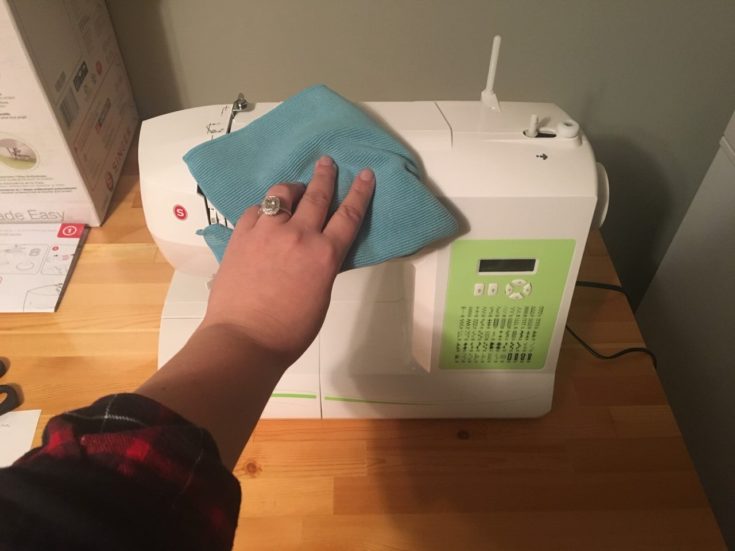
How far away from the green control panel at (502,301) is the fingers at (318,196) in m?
0.15

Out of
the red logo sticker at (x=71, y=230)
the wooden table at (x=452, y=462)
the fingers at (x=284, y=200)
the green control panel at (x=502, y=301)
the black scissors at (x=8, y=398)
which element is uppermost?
the fingers at (x=284, y=200)

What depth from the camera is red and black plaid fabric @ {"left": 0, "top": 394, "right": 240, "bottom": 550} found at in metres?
0.27

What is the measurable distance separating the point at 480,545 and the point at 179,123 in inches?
22.9

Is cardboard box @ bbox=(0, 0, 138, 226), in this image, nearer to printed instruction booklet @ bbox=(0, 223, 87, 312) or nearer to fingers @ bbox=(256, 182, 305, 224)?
printed instruction booklet @ bbox=(0, 223, 87, 312)

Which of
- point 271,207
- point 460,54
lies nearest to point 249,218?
point 271,207

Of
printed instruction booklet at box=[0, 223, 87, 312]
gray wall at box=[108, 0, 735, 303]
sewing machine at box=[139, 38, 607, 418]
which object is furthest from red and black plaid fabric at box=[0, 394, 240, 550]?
gray wall at box=[108, 0, 735, 303]

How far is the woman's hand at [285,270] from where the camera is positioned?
0.45 meters

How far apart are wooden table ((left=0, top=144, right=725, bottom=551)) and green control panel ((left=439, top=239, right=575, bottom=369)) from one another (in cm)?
11

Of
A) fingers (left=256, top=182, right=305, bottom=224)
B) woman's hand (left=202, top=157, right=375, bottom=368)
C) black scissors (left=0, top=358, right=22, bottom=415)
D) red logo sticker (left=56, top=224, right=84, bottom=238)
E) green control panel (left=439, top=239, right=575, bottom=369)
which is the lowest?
black scissors (left=0, top=358, right=22, bottom=415)

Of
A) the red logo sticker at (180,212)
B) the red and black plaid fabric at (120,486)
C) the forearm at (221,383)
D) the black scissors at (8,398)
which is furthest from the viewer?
the black scissors at (8,398)

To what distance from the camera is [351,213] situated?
513mm

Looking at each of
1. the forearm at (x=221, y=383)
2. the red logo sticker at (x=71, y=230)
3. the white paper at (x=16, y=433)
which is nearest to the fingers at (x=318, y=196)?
the forearm at (x=221, y=383)

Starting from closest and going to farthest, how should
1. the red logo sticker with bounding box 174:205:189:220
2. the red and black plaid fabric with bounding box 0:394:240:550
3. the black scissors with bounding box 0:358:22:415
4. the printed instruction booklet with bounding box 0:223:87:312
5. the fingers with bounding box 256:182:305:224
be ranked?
the red and black plaid fabric with bounding box 0:394:240:550 → the fingers with bounding box 256:182:305:224 → the red logo sticker with bounding box 174:205:189:220 → the black scissors with bounding box 0:358:22:415 → the printed instruction booklet with bounding box 0:223:87:312

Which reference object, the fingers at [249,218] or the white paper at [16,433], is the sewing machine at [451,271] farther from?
the white paper at [16,433]
